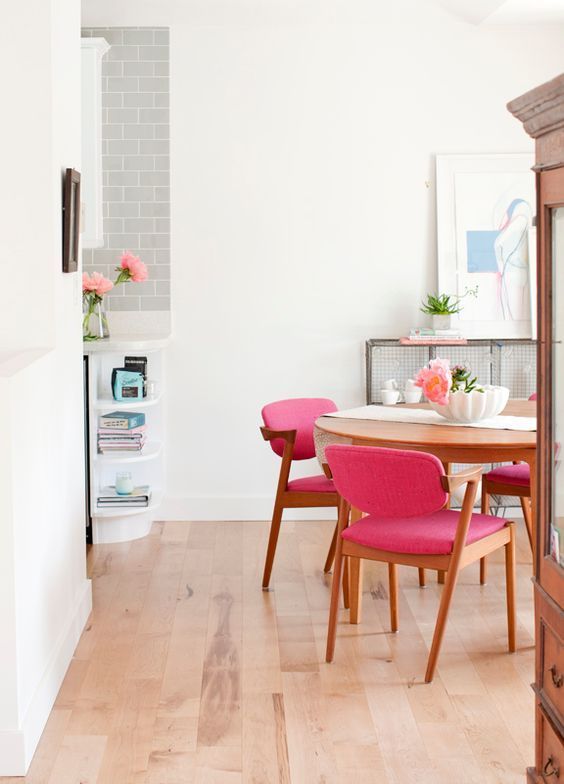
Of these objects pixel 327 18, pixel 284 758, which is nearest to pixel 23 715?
pixel 284 758

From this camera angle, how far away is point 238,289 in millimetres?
6020

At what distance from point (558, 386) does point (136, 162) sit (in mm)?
4081

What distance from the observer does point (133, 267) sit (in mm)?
5613

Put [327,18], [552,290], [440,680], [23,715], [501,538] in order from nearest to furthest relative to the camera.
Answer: [552,290] → [23,715] → [440,680] → [501,538] → [327,18]

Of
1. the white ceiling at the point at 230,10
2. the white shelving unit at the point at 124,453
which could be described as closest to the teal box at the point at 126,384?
the white shelving unit at the point at 124,453

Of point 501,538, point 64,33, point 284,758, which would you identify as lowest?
point 284,758

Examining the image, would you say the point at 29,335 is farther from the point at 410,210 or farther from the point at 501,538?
the point at 410,210

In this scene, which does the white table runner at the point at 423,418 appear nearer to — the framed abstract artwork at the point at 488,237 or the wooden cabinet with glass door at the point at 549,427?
the framed abstract artwork at the point at 488,237

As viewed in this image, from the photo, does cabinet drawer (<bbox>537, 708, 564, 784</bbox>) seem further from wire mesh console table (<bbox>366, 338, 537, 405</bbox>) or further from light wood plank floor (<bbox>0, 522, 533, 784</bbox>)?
wire mesh console table (<bbox>366, 338, 537, 405</bbox>)

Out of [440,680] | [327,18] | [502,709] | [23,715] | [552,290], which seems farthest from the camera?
[327,18]

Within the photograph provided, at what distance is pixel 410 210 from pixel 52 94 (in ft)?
9.33

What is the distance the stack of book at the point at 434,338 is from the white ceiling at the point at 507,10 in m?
1.70

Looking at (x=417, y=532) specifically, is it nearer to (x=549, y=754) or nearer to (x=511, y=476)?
(x=511, y=476)

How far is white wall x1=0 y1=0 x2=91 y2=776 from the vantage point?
9.74 ft
